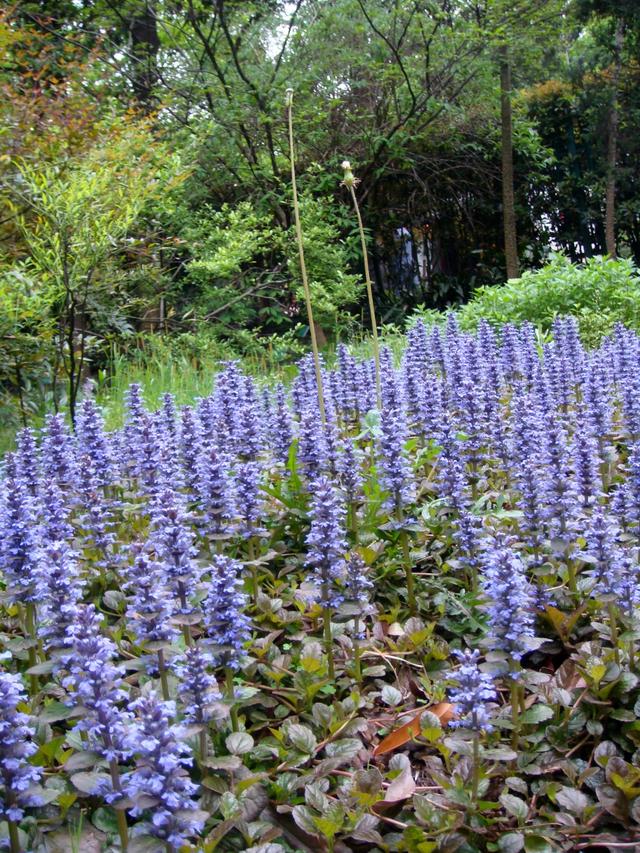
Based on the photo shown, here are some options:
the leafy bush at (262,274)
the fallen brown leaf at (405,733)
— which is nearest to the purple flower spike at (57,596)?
the fallen brown leaf at (405,733)

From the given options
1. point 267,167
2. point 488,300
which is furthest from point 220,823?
point 267,167

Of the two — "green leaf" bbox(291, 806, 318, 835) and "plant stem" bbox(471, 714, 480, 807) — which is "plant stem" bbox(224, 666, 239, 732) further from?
"plant stem" bbox(471, 714, 480, 807)

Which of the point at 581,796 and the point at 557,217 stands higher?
the point at 557,217

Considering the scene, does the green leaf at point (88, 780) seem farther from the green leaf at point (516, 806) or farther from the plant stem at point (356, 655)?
the green leaf at point (516, 806)

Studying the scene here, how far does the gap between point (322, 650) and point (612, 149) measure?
15786mm

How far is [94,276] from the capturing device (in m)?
6.16

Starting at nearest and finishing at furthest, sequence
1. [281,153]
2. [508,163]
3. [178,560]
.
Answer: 1. [178,560]
2. [281,153]
3. [508,163]

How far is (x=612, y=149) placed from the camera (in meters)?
16.1

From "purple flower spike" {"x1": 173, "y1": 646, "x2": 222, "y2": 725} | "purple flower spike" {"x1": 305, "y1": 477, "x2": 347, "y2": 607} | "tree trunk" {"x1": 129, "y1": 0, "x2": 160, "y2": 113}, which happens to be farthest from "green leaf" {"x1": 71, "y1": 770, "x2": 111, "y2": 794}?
"tree trunk" {"x1": 129, "y1": 0, "x2": 160, "y2": 113}

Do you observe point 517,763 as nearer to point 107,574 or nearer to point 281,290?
Result: point 107,574

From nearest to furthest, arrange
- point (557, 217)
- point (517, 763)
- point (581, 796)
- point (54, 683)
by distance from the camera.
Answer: point (581, 796), point (517, 763), point (54, 683), point (557, 217)

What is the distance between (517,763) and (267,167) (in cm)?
1070

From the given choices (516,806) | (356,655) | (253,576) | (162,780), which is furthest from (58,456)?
(516,806)

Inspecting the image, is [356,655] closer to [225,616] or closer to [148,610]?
[225,616]
